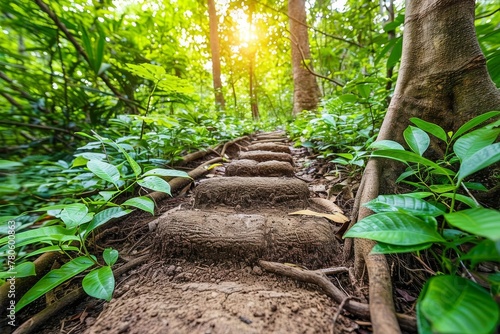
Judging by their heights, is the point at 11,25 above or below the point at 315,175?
above

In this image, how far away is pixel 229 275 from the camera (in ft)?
2.92

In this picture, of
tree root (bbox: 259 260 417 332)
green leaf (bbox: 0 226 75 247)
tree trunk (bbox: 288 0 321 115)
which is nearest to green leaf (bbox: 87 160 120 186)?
green leaf (bbox: 0 226 75 247)

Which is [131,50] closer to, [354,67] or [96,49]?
[96,49]

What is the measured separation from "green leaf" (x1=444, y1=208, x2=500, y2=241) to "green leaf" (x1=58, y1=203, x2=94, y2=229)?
3.92 feet

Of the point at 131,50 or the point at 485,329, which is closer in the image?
the point at 485,329

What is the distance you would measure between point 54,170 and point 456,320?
211cm

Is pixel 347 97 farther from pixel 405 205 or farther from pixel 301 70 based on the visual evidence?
pixel 301 70

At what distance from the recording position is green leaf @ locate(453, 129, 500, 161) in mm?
683

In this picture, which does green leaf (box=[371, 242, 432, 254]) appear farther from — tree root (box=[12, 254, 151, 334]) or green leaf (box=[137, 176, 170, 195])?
tree root (box=[12, 254, 151, 334])

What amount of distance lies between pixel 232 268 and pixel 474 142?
1.07 m

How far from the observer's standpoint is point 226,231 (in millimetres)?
1001

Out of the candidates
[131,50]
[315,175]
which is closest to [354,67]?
[315,175]

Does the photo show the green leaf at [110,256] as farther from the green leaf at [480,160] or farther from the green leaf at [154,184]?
the green leaf at [480,160]

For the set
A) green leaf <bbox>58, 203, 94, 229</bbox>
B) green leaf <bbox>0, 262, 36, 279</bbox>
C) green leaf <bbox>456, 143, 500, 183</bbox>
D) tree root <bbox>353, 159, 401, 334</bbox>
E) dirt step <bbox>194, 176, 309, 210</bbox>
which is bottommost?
tree root <bbox>353, 159, 401, 334</bbox>
